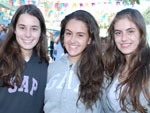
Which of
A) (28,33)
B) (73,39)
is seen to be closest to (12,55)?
(28,33)

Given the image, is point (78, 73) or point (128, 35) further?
point (78, 73)

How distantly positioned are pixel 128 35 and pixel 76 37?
60cm

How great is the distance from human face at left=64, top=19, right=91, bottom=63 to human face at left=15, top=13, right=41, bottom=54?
1.36 feet

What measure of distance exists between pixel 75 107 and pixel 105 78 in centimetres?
53

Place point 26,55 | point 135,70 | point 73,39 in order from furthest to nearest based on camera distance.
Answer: point 26,55 → point 73,39 → point 135,70

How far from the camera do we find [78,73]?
2.04 m

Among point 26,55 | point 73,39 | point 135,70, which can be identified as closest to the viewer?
point 135,70

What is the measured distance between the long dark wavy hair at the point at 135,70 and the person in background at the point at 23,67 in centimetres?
90

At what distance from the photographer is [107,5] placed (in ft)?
38.5

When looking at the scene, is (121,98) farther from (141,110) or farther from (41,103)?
(41,103)

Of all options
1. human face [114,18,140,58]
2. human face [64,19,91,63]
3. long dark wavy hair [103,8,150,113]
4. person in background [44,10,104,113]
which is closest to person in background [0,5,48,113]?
person in background [44,10,104,113]

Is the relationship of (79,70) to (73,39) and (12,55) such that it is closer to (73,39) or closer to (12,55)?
(73,39)

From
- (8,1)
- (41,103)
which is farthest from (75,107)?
(8,1)

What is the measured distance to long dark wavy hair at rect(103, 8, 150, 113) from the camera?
1.74 meters
